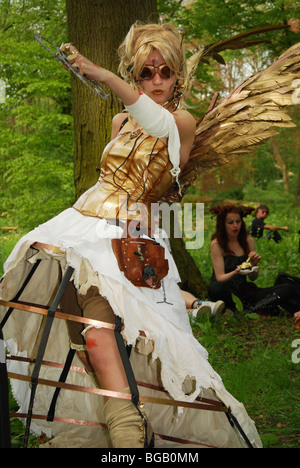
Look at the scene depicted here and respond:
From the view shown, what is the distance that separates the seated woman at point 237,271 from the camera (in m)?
6.18

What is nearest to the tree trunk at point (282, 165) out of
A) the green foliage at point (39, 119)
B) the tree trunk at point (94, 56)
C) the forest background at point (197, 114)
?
the forest background at point (197, 114)

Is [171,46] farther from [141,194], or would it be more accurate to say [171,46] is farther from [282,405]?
[282,405]

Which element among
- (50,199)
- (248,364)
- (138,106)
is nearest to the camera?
(138,106)

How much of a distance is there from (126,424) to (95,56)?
3.63 metres

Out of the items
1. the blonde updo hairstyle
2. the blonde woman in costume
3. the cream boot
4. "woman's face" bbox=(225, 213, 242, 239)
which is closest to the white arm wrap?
the blonde woman in costume

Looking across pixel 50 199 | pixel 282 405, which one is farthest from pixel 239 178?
pixel 282 405

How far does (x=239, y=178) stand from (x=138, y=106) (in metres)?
24.5

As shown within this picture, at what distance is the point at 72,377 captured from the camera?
347 cm

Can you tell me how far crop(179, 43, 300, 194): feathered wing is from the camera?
288 cm

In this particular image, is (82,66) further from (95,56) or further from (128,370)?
(95,56)

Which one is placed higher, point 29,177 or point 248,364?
point 29,177

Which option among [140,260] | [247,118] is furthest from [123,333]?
[247,118]

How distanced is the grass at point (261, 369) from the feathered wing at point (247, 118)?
1.80 meters

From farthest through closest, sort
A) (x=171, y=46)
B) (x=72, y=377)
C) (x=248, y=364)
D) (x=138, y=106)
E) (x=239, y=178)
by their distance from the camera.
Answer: (x=239, y=178), (x=248, y=364), (x=72, y=377), (x=171, y=46), (x=138, y=106)
